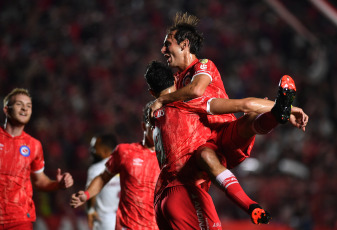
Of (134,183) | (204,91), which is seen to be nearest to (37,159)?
(134,183)

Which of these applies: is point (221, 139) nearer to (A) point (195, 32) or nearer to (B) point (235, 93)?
(A) point (195, 32)

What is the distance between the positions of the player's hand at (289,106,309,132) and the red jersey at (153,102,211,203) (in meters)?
0.73

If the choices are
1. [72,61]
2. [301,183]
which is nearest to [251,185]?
[301,183]

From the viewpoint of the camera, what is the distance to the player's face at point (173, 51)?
4145 mm

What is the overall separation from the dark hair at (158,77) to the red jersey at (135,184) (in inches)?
43.5

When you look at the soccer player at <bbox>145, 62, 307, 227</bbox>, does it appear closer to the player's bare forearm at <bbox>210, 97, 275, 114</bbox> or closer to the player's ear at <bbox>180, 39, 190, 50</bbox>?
the player's bare forearm at <bbox>210, 97, 275, 114</bbox>

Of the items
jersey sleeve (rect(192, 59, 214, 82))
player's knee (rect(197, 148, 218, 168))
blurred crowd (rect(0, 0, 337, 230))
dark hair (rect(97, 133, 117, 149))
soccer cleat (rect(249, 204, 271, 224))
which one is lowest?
soccer cleat (rect(249, 204, 271, 224))

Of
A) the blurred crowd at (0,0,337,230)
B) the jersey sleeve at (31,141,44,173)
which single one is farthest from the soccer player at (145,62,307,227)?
the blurred crowd at (0,0,337,230)

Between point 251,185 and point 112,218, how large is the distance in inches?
145

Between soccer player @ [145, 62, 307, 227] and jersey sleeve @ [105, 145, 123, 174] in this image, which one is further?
jersey sleeve @ [105, 145, 123, 174]

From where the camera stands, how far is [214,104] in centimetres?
371

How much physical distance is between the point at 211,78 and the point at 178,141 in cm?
62

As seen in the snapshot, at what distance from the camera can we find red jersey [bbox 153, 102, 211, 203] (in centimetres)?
368

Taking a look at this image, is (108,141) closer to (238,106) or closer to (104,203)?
(104,203)
